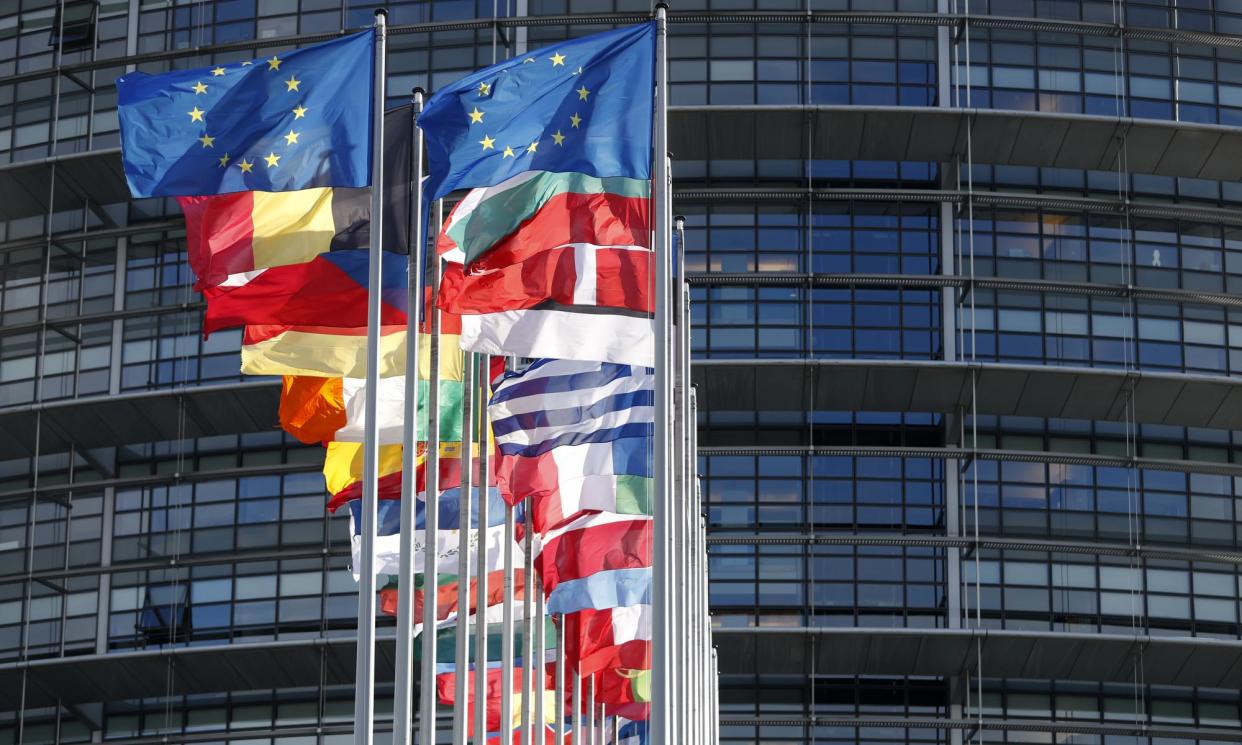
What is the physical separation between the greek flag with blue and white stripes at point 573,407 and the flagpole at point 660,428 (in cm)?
281

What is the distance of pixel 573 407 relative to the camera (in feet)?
84.2

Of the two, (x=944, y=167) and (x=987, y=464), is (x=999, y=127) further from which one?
(x=987, y=464)

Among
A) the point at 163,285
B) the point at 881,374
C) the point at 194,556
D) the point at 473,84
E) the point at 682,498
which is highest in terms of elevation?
the point at 163,285

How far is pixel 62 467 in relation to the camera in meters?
66.3

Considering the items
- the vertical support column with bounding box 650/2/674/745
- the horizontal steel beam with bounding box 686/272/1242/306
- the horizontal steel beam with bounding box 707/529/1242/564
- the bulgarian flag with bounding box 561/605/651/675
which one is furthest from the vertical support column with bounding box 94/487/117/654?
the vertical support column with bounding box 650/2/674/745

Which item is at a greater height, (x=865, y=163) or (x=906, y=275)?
(x=865, y=163)

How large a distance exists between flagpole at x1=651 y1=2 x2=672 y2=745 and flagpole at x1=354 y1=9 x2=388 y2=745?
3.06 m

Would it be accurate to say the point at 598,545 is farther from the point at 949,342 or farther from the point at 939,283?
the point at 939,283

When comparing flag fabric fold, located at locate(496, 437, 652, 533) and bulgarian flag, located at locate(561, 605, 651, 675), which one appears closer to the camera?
flag fabric fold, located at locate(496, 437, 652, 533)

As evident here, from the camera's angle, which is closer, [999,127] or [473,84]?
[473,84]

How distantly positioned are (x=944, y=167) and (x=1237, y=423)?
39.5 feet

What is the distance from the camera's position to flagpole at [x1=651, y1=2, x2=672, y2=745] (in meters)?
22.1

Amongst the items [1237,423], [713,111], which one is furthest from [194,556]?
[1237,423]

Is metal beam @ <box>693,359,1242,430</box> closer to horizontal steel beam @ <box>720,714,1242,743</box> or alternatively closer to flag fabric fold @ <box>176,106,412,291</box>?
horizontal steel beam @ <box>720,714,1242,743</box>
